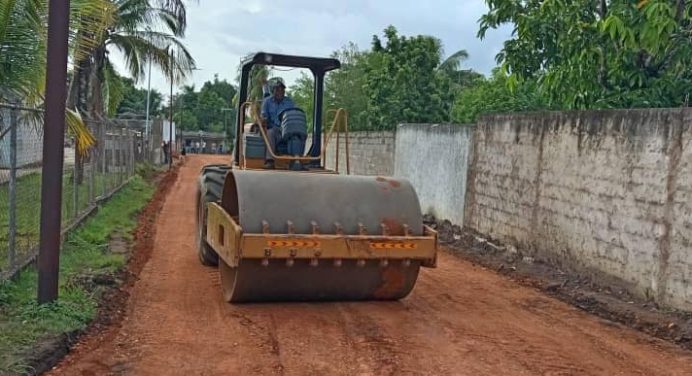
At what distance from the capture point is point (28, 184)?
10.1m

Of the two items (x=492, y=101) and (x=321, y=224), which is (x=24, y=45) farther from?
(x=492, y=101)

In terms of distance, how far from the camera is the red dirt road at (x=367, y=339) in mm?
6035

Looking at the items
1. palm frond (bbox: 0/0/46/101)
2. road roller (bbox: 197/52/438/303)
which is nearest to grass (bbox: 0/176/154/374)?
road roller (bbox: 197/52/438/303)

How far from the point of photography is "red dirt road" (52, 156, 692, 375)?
6.04 m

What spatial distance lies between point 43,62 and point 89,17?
3.93ft

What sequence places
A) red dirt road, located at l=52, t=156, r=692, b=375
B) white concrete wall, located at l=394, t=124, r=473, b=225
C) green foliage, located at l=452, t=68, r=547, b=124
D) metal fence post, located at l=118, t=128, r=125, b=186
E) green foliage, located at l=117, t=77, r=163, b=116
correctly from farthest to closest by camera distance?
green foliage, located at l=117, t=77, r=163, b=116, green foliage, located at l=452, t=68, r=547, b=124, metal fence post, located at l=118, t=128, r=125, b=186, white concrete wall, located at l=394, t=124, r=473, b=225, red dirt road, located at l=52, t=156, r=692, b=375

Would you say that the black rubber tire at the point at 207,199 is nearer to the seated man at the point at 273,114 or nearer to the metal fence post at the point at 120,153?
the seated man at the point at 273,114

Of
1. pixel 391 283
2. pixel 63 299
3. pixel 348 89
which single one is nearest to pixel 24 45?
pixel 63 299

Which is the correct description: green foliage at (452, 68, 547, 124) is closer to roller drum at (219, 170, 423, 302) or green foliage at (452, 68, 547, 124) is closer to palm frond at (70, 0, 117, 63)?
palm frond at (70, 0, 117, 63)

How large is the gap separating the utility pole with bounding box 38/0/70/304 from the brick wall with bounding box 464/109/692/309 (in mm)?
6265

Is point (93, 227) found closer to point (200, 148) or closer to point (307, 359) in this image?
point (307, 359)

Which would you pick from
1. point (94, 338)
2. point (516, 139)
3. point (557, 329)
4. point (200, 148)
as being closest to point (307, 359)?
point (94, 338)

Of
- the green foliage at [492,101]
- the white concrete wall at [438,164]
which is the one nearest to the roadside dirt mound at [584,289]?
the white concrete wall at [438,164]

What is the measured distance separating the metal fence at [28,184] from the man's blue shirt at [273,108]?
2.65 meters
